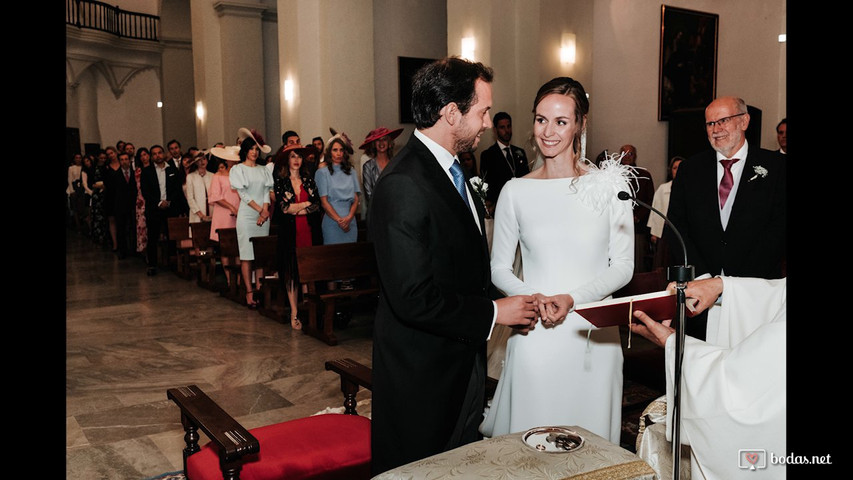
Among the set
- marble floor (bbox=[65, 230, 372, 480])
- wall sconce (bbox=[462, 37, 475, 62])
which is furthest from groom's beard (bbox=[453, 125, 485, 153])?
wall sconce (bbox=[462, 37, 475, 62])

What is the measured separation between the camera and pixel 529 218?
8.25 ft

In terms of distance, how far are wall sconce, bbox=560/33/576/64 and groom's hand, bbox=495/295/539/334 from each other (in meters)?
6.90

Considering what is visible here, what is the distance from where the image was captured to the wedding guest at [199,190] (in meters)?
9.25

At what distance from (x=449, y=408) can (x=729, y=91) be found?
10.4m

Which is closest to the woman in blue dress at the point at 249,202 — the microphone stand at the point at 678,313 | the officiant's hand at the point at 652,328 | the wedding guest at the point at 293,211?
the wedding guest at the point at 293,211

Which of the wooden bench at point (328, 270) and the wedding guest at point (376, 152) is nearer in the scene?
the wooden bench at point (328, 270)

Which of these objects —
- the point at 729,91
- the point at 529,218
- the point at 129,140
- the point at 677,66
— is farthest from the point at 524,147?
the point at 129,140

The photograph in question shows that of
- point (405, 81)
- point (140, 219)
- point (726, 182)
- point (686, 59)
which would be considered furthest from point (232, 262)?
point (686, 59)

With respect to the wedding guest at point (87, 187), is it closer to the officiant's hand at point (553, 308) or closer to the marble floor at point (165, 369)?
the marble floor at point (165, 369)

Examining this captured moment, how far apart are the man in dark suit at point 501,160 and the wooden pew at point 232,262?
270cm

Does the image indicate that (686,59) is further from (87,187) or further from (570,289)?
(87,187)

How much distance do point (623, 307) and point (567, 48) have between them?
23.6 ft
